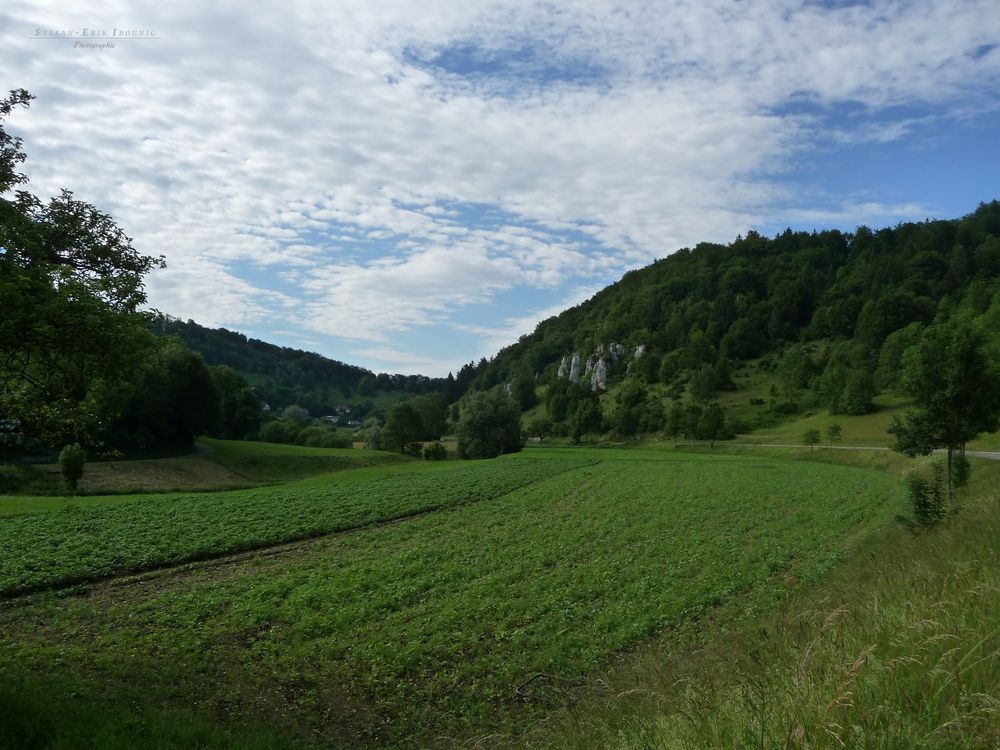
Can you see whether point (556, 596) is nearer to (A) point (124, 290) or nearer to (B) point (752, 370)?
(A) point (124, 290)

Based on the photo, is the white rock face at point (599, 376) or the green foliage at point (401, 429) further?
the white rock face at point (599, 376)

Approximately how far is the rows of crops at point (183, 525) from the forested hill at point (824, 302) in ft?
321

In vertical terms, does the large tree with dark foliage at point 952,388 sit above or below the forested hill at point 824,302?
below

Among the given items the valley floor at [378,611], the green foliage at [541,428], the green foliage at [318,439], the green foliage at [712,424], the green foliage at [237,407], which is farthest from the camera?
the green foliage at [541,428]

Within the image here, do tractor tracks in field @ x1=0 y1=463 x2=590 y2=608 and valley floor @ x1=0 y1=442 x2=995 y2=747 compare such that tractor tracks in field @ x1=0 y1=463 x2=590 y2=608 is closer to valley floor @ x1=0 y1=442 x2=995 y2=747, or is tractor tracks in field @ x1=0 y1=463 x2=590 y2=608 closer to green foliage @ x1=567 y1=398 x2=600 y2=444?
valley floor @ x1=0 y1=442 x2=995 y2=747

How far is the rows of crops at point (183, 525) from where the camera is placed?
1834 cm

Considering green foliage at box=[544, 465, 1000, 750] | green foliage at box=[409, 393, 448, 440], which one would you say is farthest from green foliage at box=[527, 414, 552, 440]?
green foliage at box=[544, 465, 1000, 750]


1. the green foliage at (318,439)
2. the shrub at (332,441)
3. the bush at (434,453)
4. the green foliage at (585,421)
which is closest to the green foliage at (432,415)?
the shrub at (332,441)

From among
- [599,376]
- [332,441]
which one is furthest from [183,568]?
[599,376]

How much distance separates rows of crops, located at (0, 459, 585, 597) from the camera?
1834 cm

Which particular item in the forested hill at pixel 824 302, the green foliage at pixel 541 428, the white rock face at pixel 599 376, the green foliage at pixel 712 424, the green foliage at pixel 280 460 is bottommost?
the green foliage at pixel 280 460

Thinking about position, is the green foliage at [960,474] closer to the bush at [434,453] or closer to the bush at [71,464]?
the bush at [71,464]

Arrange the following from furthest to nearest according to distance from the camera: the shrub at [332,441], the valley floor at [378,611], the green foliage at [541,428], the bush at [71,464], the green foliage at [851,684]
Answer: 1. the green foliage at [541,428]
2. the shrub at [332,441]
3. the bush at [71,464]
4. the valley floor at [378,611]
5. the green foliage at [851,684]

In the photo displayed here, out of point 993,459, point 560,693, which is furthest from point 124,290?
point 993,459
